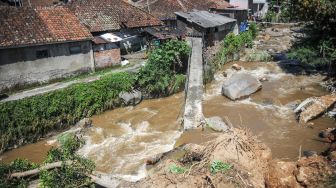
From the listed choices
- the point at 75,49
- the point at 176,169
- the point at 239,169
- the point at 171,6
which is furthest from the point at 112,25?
the point at 239,169

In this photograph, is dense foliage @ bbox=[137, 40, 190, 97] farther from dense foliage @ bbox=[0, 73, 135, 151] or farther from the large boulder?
the large boulder

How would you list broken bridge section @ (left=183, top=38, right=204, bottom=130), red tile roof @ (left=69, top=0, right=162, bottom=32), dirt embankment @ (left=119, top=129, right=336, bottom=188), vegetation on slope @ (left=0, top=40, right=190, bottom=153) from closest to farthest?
1. dirt embankment @ (left=119, top=129, right=336, bottom=188)
2. broken bridge section @ (left=183, top=38, right=204, bottom=130)
3. vegetation on slope @ (left=0, top=40, right=190, bottom=153)
4. red tile roof @ (left=69, top=0, right=162, bottom=32)


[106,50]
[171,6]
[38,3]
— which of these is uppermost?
[38,3]

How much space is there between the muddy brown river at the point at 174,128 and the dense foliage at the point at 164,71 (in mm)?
736

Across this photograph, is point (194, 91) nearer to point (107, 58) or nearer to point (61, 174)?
point (107, 58)

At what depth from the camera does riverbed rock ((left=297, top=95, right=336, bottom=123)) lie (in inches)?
681

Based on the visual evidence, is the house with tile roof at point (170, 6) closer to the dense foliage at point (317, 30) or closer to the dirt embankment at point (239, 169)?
the dense foliage at point (317, 30)

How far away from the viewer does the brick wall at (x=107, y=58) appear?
24.6 metres

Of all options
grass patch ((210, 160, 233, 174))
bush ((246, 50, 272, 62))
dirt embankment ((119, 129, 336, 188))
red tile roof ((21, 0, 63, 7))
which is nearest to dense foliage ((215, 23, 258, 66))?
bush ((246, 50, 272, 62))

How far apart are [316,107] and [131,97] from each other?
35.2 ft

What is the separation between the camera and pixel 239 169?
10281 mm

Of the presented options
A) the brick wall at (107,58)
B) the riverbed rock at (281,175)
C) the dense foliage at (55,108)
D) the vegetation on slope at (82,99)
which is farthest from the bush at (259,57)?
the riverbed rock at (281,175)

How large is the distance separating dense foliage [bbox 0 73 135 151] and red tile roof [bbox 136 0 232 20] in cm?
1489

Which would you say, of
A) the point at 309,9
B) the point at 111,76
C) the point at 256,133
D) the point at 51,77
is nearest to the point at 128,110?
the point at 111,76
